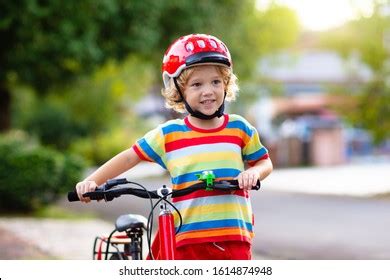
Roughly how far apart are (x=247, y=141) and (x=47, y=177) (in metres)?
9.57

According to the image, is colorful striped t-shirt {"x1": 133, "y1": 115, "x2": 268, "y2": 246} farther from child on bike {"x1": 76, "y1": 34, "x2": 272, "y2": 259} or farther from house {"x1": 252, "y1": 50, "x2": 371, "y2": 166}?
house {"x1": 252, "y1": 50, "x2": 371, "y2": 166}

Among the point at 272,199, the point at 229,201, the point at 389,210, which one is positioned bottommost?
the point at 229,201

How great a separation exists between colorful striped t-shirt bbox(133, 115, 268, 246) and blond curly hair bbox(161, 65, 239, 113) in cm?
11

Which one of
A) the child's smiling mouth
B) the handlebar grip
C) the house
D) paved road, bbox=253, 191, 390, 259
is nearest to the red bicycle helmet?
the child's smiling mouth

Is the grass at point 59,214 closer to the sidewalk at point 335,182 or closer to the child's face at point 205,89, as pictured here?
the sidewalk at point 335,182

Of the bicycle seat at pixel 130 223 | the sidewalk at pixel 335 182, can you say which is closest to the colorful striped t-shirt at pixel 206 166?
the bicycle seat at pixel 130 223

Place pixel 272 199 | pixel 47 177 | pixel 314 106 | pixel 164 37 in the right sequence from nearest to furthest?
pixel 47 177
pixel 272 199
pixel 164 37
pixel 314 106

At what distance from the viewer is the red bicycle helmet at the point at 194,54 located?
10.8 ft

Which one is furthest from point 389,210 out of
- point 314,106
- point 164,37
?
point 314,106

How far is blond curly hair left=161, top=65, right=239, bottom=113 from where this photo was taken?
3355mm

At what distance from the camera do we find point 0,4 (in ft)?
42.0

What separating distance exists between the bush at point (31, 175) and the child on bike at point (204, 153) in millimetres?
9409
